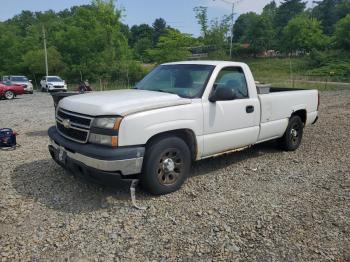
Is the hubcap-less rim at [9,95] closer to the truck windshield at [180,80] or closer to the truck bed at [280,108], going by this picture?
the truck windshield at [180,80]

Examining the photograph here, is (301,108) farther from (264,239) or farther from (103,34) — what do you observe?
(103,34)

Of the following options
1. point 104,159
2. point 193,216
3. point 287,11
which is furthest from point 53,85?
point 287,11

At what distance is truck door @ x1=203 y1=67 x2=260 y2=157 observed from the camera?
4.81 meters

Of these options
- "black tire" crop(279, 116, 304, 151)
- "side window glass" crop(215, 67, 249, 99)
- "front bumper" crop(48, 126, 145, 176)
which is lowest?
"black tire" crop(279, 116, 304, 151)

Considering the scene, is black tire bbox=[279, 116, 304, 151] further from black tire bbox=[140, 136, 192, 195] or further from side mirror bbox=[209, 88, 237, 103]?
black tire bbox=[140, 136, 192, 195]

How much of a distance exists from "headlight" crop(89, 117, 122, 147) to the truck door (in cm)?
139

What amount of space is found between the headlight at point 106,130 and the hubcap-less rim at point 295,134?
4.14 metres

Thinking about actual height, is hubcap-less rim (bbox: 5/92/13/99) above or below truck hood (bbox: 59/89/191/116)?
below

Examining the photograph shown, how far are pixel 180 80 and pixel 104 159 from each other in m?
1.93

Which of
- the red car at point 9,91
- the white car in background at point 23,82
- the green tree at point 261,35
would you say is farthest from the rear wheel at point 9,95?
the green tree at point 261,35

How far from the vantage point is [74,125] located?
4238mm

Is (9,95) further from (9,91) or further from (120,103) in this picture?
(120,103)

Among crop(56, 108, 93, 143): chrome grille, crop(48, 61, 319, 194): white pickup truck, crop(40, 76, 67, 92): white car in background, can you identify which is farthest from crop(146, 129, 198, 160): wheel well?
crop(40, 76, 67, 92): white car in background

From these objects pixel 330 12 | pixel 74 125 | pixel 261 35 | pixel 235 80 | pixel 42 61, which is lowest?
pixel 74 125
